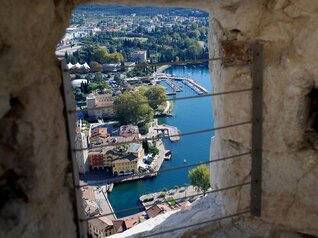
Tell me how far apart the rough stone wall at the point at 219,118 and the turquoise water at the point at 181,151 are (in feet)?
33.1

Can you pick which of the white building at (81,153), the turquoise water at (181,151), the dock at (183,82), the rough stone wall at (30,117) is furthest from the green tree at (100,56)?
the rough stone wall at (30,117)

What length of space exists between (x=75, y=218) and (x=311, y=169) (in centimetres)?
72

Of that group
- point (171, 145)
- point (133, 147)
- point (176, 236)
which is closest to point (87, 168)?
point (133, 147)

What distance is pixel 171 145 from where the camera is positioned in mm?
14516

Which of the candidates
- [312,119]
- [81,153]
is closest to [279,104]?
[312,119]

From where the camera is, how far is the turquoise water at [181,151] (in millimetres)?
12070

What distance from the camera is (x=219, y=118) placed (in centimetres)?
149

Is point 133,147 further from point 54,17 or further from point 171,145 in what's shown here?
point 54,17

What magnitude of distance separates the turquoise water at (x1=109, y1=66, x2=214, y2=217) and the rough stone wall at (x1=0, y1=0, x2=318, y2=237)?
10098 millimetres

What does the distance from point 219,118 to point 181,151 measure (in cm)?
1233

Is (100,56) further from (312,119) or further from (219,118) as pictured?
(312,119)

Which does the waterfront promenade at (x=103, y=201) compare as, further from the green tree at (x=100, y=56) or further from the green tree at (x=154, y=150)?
the green tree at (x=100, y=56)

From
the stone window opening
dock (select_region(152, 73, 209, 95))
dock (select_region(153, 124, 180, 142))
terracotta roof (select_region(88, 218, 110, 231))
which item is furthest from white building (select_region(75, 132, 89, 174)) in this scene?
dock (select_region(152, 73, 209, 95))

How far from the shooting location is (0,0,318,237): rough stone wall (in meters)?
0.94
